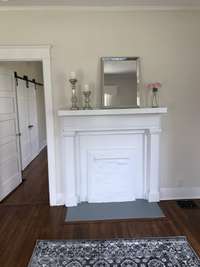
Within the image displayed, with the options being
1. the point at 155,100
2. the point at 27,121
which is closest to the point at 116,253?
the point at 155,100

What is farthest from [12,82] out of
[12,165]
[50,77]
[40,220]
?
[40,220]

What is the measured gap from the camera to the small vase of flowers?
311cm

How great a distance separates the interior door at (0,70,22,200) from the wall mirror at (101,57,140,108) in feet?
5.38

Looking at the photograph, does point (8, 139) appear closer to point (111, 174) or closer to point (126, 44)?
point (111, 174)

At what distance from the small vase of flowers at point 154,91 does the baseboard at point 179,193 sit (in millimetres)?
1317

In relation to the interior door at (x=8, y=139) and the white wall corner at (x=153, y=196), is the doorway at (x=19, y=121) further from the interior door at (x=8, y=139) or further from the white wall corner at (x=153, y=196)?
the white wall corner at (x=153, y=196)

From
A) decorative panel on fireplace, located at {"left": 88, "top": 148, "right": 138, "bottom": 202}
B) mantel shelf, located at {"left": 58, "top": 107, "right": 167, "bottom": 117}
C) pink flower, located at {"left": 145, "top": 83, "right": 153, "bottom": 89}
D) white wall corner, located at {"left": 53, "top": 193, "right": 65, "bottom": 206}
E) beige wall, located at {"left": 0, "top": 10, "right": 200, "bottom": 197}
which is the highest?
beige wall, located at {"left": 0, "top": 10, "right": 200, "bottom": 197}

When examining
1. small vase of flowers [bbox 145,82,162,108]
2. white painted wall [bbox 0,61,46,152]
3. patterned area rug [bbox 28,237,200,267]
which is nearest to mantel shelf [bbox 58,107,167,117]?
small vase of flowers [bbox 145,82,162,108]

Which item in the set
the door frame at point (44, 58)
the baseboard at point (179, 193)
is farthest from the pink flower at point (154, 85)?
the baseboard at point (179, 193)

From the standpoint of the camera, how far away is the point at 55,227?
2773 mm

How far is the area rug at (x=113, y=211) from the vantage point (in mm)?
2955

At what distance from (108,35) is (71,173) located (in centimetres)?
202

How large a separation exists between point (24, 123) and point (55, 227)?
3214 mm

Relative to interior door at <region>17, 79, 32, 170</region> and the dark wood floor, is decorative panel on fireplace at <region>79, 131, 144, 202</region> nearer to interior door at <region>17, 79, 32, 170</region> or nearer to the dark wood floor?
the dark wood floor
